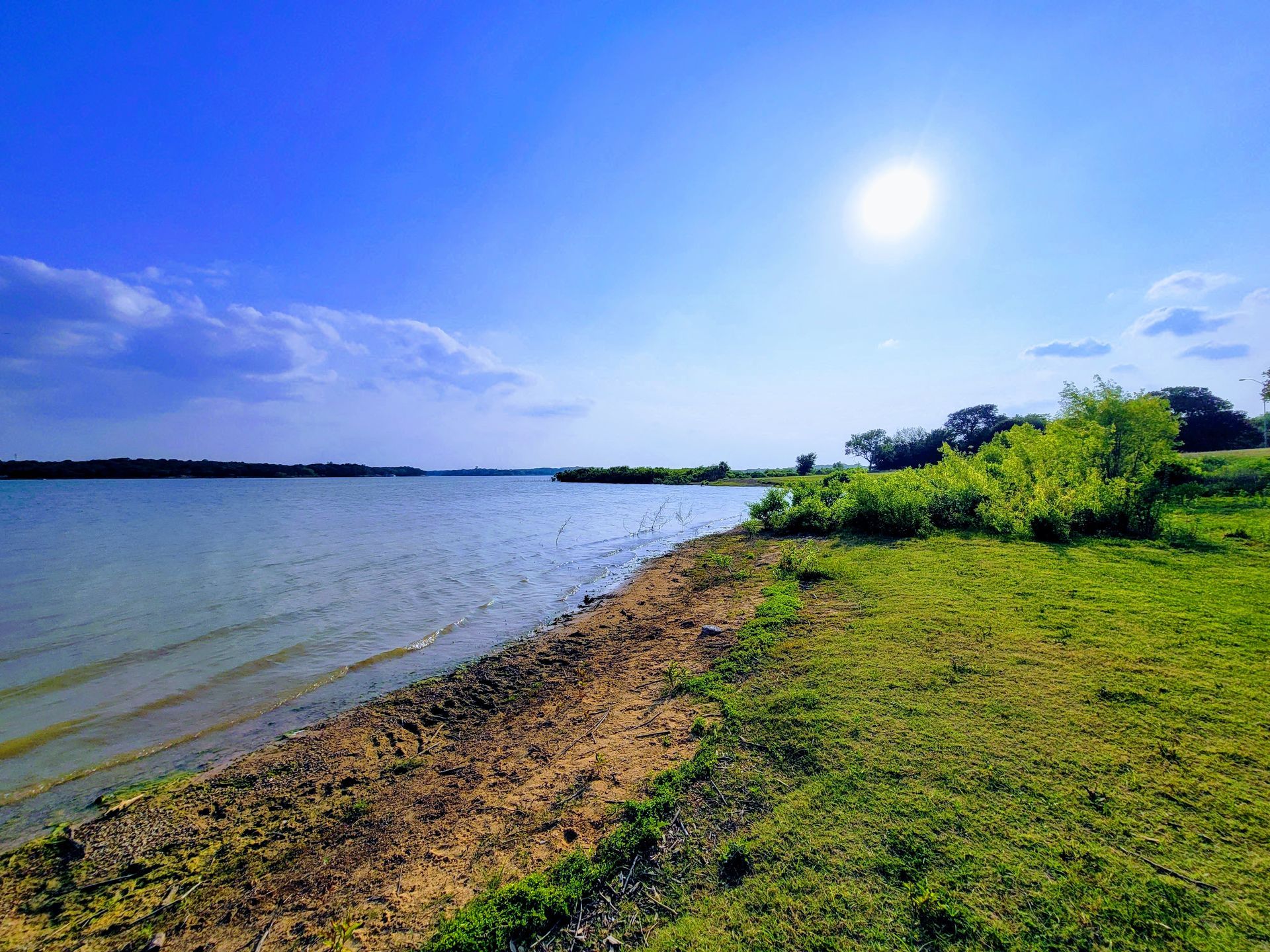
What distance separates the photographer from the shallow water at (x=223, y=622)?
5.59m

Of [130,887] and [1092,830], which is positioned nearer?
[1092,830]

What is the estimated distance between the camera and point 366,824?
4.11 meters

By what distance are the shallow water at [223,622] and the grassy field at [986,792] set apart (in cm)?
568

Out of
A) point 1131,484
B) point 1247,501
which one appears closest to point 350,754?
point 1131,484

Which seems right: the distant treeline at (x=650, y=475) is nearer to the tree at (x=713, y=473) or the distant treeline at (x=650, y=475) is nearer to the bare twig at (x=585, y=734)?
the tree at (x=713, y=473)

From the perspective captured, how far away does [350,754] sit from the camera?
527 cm

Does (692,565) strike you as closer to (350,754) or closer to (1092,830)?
(350,754)

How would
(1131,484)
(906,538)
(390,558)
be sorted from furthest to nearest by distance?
(390,558) → (906,538) → (1131,484)

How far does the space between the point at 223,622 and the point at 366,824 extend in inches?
306

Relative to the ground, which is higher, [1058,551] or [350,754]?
[1058,551]

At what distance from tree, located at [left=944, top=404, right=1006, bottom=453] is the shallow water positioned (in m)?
65.1

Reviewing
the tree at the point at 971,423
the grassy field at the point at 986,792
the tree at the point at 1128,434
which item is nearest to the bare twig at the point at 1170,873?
the grassy field at the point at 986,792

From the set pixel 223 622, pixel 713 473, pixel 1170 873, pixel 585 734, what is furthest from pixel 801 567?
pixel 713 473

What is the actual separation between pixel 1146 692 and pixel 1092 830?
2.30 m
